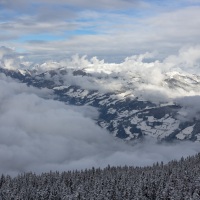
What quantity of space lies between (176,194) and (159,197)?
1446 centimetres

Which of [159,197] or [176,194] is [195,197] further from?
[159,197]

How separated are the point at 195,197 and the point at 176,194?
15528 millimetres

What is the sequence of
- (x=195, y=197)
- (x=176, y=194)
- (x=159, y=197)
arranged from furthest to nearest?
(x=159, y=197)
(x=176, y=194)
(x=195, y=197)

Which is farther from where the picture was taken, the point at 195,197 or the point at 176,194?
the point at 176,194

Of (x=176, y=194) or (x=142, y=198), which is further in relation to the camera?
(x=142, y=198)

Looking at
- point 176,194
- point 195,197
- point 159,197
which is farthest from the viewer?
point 159,197

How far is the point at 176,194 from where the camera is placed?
18162 centimetres

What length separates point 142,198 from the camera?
650ft

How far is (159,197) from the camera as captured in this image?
194m

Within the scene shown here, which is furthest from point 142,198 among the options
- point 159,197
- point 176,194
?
point 176,194

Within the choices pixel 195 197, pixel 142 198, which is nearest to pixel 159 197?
pixel 142 198

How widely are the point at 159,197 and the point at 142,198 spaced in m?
8.85

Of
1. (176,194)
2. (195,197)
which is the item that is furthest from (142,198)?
(195,197)

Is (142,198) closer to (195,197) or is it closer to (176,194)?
(176,194)
